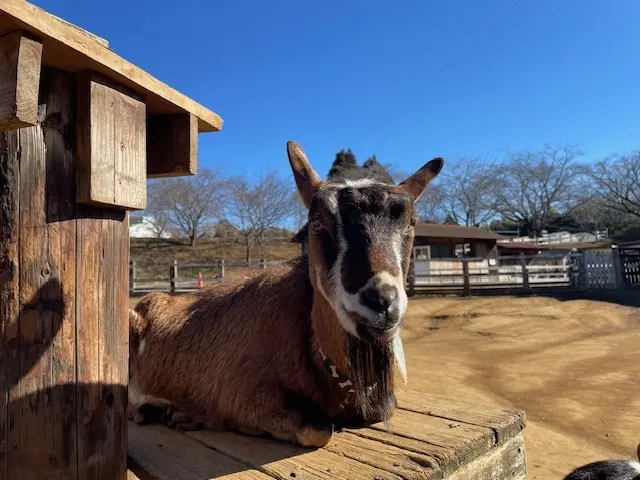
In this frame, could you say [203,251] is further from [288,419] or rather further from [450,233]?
[288,419]

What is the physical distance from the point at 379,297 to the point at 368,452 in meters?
0.93

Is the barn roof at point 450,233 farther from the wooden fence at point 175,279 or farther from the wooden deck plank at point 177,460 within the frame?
the wooden deck plank at point 177,460

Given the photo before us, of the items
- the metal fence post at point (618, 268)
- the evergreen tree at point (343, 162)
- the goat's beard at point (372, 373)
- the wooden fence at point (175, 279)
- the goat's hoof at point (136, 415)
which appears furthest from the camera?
the evergreen tree at point (343, 162)

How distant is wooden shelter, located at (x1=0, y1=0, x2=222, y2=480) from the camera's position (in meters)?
1.53

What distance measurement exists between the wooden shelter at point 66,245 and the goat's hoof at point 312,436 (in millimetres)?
905

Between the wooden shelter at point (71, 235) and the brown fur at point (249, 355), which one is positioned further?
the brown fur at point (249, 355)

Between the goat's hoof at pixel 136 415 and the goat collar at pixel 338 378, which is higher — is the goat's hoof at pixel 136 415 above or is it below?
below

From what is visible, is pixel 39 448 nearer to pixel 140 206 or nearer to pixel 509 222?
pixel 140 206

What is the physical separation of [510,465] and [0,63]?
3.17m

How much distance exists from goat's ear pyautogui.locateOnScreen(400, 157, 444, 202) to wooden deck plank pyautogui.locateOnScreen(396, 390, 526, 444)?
4.61ft

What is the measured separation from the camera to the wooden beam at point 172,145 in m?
2.06

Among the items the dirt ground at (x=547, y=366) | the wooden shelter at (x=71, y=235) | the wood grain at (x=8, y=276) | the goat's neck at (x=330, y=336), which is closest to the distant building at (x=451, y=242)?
the dirt ground at (x=547, y=366)

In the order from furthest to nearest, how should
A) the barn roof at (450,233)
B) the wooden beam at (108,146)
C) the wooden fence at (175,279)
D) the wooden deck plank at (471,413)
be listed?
1. the barn roof at (450,233)
2. the wooden fence at (175,279)
3. the wooden deck plank at (471,413)
4. the wooden beam at (108,146)

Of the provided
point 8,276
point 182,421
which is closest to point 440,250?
point 182,421
